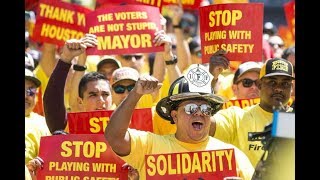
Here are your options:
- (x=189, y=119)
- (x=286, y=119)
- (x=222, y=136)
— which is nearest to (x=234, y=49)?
(x=222, y=136)

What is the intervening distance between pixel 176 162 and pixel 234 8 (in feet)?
5.40

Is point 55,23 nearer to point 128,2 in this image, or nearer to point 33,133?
point 128,2

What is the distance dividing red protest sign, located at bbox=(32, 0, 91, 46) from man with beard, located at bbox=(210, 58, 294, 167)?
1.98 meters

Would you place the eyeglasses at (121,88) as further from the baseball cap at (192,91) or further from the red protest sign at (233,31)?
the baseball cap at (192,91)

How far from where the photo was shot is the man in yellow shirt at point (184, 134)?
6.75 m

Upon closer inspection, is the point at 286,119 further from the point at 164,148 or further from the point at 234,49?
the point at 234,49

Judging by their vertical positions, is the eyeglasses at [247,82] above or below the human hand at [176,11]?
below

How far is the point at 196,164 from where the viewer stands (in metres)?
6.87

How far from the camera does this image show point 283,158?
684 centimetres

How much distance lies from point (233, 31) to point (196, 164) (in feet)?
4.91

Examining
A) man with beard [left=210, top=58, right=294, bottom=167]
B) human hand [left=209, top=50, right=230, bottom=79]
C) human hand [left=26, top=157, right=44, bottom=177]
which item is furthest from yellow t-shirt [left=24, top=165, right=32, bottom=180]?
human hand [left=209, top=50, right=230, bottom=79]

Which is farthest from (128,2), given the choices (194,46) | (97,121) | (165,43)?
(97,121)

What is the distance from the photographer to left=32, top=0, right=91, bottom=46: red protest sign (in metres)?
8.96

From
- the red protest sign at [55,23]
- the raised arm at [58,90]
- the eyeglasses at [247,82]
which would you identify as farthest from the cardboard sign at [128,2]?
the raised arm at [58,90]
